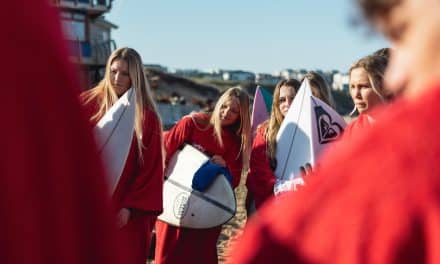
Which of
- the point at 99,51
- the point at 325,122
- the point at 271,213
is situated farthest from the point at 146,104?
the point at 99,51

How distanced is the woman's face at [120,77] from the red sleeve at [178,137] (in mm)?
860

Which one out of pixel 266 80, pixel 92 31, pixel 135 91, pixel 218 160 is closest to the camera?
pixel 135 91

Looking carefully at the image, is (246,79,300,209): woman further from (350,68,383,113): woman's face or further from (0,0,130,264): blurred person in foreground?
(0,0,130,264): blurred person in foreground

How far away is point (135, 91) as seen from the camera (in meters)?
4.81

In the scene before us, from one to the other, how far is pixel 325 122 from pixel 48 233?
4.14m

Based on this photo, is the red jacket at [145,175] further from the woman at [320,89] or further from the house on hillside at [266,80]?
the house on hillside at [266,80]

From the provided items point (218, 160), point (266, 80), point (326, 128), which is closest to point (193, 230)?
point (218, 160)

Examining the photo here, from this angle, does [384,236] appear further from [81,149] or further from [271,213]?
[81,149]

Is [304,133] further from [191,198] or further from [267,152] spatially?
[191,198]

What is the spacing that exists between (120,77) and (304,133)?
1214 millimetres

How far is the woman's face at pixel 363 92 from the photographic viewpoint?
14.1 ft

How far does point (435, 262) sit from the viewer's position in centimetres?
114

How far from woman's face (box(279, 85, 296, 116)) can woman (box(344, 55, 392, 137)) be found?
4.08 ft

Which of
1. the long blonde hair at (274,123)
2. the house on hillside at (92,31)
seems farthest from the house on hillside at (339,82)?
the long blonde hair at (274,123)
